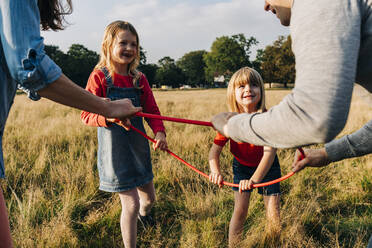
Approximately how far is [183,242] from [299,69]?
1775 millimetres

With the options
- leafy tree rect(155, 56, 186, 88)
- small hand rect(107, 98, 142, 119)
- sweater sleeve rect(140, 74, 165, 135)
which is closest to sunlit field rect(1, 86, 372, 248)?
sweater sleeve rect(140, 74, 165, 135)

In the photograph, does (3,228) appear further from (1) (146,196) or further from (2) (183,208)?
(2) (183,208)

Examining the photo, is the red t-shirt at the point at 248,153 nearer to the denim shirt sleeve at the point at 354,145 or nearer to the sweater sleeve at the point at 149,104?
the sweater sleeve at the point at 149,104

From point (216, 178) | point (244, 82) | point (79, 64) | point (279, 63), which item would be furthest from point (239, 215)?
point (79, 64)

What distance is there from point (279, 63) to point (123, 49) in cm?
5447

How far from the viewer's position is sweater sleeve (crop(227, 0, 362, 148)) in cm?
76

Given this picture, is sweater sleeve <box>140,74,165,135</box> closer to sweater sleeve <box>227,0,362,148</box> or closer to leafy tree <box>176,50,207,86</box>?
sweater sleeve <box>227,0,362,148</box>

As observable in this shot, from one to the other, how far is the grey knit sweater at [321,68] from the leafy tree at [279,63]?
52.7m

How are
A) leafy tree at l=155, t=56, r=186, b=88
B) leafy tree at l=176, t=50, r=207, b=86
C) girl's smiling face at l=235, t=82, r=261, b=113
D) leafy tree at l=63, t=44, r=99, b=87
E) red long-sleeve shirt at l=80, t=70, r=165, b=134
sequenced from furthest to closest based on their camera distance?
leafy tree at l=176, t=50, r=207, b=86 → leafy tree at l=155, t=56, r=186, b=88 → leafy tree at l=63, t=44, r=99, b=87 → girl's smiling face at l=235, t=82, r=261, b=113 → red long-sleeve shirt at l=80, t=70, r=165, b=134

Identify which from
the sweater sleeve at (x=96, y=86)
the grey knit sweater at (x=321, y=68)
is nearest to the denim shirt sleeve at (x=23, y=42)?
the grey knit sweater at (x=321, y=68)

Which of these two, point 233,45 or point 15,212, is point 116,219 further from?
point 233,45

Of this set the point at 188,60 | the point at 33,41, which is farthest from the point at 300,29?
the point at 188,60

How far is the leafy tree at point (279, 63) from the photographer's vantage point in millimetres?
50438

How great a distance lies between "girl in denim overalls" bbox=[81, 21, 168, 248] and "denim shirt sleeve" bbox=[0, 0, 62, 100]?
959 mm
